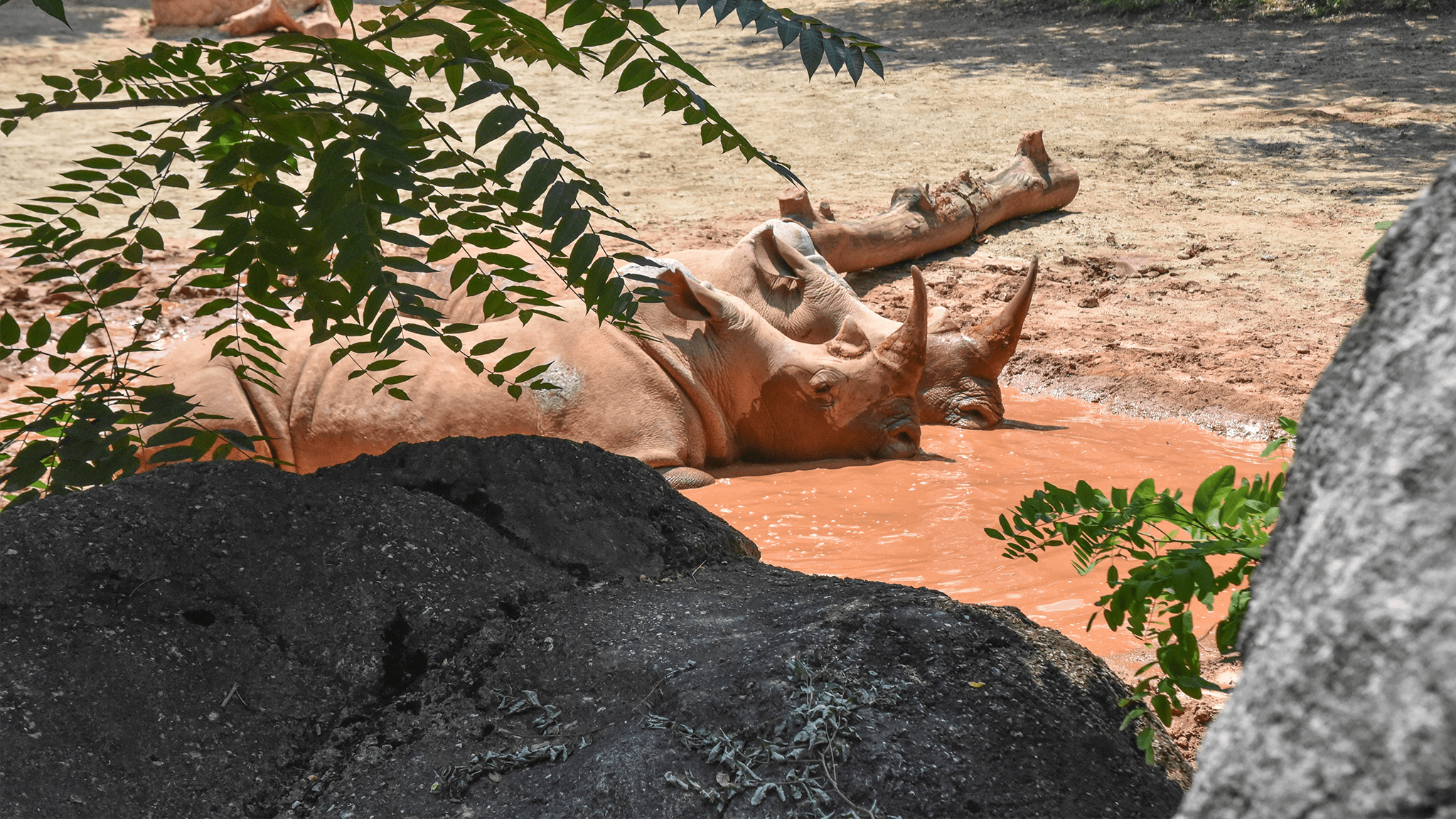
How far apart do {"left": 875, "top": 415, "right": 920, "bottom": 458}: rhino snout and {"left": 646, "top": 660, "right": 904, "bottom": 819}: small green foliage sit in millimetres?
4322

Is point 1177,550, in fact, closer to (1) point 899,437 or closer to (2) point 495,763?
(2) point 495,763

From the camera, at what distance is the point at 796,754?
1.64 meters

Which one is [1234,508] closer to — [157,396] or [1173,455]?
[157,396]

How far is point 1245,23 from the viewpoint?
49.8ft

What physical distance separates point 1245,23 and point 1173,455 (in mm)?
11619

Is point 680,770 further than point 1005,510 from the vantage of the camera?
No

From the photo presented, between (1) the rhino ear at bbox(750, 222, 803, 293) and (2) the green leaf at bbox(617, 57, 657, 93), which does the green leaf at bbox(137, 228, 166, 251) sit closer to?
(2) the green leaf at bbox(617, 57, 657, 93)

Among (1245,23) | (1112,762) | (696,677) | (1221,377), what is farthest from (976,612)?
→ (1245,23)

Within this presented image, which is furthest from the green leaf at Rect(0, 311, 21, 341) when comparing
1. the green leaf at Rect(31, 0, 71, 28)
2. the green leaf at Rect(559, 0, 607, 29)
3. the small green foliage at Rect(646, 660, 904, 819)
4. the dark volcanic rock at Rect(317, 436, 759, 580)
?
the small green foliage at Rect(646, 660, 904, 819)

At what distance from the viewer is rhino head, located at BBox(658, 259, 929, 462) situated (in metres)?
5.98

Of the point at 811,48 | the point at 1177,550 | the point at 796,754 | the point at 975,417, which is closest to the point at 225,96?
the point at 811,48

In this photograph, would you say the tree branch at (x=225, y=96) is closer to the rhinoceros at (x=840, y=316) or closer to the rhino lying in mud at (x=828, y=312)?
the rhino lying in mud at (x=828, y=312)

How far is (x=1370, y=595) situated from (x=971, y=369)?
5.98 metres

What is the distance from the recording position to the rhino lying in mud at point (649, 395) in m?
5.38
